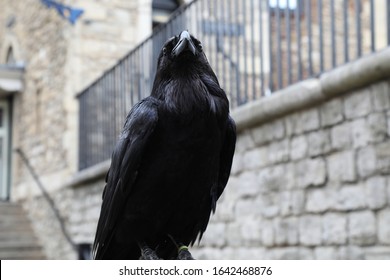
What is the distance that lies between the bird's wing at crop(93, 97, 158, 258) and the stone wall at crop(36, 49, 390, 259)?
2.47 meters

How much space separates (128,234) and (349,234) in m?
2.84

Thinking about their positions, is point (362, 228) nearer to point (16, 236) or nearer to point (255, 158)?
point (255, 158)

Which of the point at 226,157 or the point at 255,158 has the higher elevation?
the point at 255,158

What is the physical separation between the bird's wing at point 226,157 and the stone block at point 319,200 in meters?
2.74

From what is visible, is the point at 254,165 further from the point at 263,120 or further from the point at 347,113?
the point at 347,113

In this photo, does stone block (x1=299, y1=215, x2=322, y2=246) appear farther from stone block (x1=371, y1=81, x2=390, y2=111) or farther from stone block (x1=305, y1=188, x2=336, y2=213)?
stone block (x1=371, y1=81, x2=390, y2=111)

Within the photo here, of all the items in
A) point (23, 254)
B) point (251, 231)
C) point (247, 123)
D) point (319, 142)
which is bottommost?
point (23, 254)

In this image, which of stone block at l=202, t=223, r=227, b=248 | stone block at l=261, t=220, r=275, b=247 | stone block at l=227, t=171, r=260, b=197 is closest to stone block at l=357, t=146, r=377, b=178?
stone block at l=261, t=220, r=275, b=247

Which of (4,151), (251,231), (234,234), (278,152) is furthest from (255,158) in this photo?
(4,151)

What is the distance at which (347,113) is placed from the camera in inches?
176

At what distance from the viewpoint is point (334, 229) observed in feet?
14.9

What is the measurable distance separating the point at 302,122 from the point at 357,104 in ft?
2.17

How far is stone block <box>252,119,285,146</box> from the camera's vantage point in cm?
524

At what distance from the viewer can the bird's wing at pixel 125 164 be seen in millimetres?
1727
